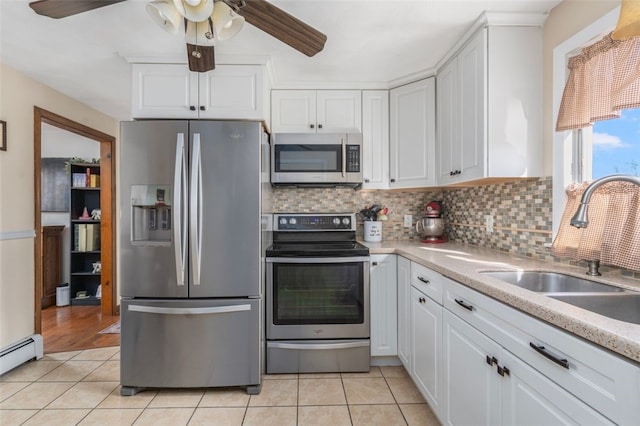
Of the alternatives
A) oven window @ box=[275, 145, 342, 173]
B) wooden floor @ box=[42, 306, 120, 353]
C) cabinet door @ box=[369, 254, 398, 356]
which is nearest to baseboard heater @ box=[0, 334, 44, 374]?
wooden floor @ box=[42, 306, 120, 353]

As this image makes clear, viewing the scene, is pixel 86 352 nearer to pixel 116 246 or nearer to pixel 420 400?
pixel 116 246

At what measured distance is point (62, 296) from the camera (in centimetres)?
381

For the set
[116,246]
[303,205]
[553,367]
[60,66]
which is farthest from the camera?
[116,246]

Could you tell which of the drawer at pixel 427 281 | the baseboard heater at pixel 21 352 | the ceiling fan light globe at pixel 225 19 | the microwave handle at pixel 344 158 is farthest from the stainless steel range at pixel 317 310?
the baseboard heater at pixel 21 352

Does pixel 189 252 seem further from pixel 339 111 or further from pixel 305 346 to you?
pixel 339 111

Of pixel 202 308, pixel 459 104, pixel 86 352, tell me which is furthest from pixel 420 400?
pixel 86 352

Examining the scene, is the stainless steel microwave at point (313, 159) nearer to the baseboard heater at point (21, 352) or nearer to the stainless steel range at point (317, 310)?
the stainless steel range at point (317, 310)

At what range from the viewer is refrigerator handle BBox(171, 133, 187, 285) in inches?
74.5

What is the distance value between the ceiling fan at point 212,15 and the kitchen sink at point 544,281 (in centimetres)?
146

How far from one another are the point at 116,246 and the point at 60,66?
6.27ft

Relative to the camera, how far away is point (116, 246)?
11.2ft

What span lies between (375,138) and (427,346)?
1639 millimetres

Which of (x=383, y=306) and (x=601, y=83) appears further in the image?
(x=383, y=306)

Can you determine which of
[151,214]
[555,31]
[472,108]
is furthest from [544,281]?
[151,214]
